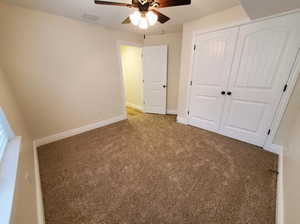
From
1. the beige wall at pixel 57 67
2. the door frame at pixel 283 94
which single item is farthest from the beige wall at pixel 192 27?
the beige wall at pixel 57 67

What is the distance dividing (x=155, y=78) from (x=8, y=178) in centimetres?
347

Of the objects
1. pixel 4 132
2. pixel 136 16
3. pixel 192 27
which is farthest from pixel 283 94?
pixel 4 132

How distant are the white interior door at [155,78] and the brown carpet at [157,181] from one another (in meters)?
1.63

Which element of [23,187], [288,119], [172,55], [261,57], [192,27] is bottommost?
[23,187]

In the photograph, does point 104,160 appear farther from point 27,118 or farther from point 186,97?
point 186,97

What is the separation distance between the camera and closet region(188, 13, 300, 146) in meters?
1.79

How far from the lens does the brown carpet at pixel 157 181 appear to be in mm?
1213

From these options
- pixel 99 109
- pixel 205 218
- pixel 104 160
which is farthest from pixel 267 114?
pixel 99 109

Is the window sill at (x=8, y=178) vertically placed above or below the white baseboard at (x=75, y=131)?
above

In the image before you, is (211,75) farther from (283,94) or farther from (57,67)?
(57,67)

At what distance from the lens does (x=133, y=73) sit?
420 centimetres

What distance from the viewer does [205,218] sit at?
118 centimetres

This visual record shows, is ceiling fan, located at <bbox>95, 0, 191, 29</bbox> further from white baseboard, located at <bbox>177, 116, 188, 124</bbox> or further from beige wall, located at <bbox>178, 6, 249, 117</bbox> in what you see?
white baseboard, located at <bbox>177, 116, 188, 124</bbox>

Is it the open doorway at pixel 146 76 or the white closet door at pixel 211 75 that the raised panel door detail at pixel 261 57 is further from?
the open doorway at pixel 146 76
